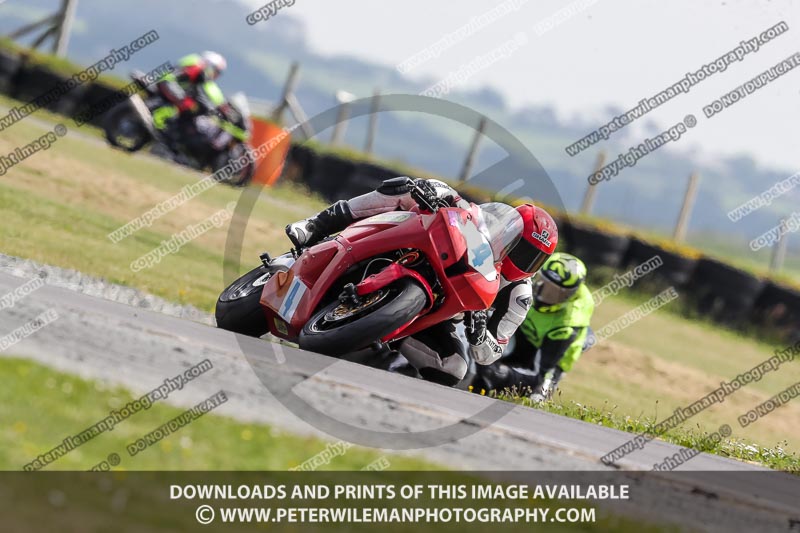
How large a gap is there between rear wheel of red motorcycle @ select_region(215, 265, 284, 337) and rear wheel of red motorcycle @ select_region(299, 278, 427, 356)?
2.83 ft

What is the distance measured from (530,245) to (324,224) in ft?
4.83

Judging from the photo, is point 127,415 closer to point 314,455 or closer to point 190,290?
point 314,455

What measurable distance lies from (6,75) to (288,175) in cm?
600

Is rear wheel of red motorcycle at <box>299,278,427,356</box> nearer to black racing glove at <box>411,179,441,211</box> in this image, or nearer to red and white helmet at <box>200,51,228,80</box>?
black racing glove at <box>411,179,441,211</box>

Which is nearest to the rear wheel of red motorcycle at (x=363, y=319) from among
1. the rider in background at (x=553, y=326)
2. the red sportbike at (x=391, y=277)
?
the red sportbike at (x=391, y=277)

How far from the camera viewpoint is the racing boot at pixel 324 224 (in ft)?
26.8

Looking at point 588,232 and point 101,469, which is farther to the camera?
point 588,232

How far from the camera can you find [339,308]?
7.37 meters

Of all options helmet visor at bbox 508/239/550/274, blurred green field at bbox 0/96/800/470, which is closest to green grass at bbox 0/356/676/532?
helmet visor at bbox 508/239/550/274

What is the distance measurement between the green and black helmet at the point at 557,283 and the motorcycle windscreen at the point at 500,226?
8.78 ft

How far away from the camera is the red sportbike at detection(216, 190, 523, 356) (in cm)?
722

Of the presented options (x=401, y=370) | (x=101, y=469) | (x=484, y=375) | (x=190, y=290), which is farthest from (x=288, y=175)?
(x=101, y=469)

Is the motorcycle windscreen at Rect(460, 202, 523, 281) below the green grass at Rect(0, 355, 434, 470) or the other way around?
below

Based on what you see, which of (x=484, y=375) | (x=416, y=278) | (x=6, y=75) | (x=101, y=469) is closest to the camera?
(x=101, y=469)
